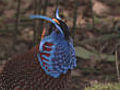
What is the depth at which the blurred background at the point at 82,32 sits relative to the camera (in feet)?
11.9

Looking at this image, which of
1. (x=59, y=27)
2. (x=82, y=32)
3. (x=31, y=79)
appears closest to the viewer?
(x=59, y=27)

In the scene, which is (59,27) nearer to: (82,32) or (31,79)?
(31,79)

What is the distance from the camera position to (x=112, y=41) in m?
4.52

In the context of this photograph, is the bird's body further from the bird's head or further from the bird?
the bird's head

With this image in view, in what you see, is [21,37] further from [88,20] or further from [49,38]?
[49,38]

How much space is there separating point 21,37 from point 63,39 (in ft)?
12.0

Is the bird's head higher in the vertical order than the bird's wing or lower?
higher

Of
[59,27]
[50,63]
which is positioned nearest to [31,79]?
[50,63]

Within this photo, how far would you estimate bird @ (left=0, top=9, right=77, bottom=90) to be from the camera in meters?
1.68

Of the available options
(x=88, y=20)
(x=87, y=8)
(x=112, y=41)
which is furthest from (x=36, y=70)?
(x=87, y=8)

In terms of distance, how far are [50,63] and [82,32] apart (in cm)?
314

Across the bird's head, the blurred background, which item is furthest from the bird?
the blurred background

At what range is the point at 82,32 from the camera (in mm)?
4762

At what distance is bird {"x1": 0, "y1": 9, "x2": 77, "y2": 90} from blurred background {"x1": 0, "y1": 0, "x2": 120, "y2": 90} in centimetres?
143
